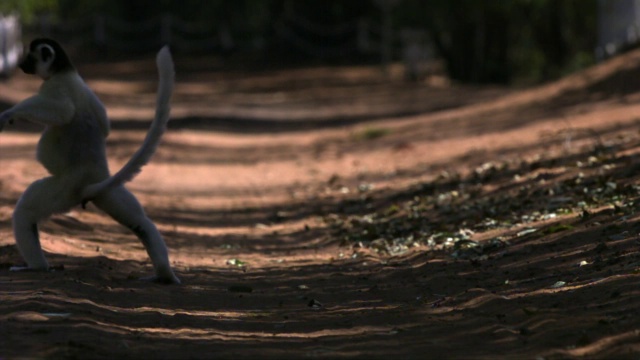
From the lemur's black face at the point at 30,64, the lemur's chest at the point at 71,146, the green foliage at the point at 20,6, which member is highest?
the green foliage at the point at 20,6

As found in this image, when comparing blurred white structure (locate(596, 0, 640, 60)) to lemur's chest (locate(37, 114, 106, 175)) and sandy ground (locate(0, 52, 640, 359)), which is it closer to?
sandy ground (locate(0, 52, 640, 359))

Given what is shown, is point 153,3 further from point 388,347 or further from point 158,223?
point 388,347

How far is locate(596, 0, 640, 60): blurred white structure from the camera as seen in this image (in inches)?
1099

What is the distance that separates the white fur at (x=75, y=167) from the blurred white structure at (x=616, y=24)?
19747 mm

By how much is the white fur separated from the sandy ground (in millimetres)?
330

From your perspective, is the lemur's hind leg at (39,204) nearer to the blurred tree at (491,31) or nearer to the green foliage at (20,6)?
the green foliage at (20,6)

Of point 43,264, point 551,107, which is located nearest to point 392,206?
point 43,264

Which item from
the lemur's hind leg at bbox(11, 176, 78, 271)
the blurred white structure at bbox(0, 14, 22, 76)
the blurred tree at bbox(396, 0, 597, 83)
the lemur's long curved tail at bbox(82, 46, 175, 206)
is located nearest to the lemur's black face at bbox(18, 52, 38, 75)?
the lemur's hind leg at bbox(11, 176, 78, 271)

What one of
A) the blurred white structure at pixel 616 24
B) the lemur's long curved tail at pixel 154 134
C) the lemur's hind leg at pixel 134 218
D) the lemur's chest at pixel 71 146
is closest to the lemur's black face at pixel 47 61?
the lemur's chest at pixel 71 146

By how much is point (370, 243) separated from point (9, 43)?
77.9 feet

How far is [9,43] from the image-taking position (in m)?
33.9

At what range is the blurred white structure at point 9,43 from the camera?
32406 millimetres

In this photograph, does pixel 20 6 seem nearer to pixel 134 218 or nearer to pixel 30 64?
pixel 30 64

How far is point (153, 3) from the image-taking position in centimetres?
4925
